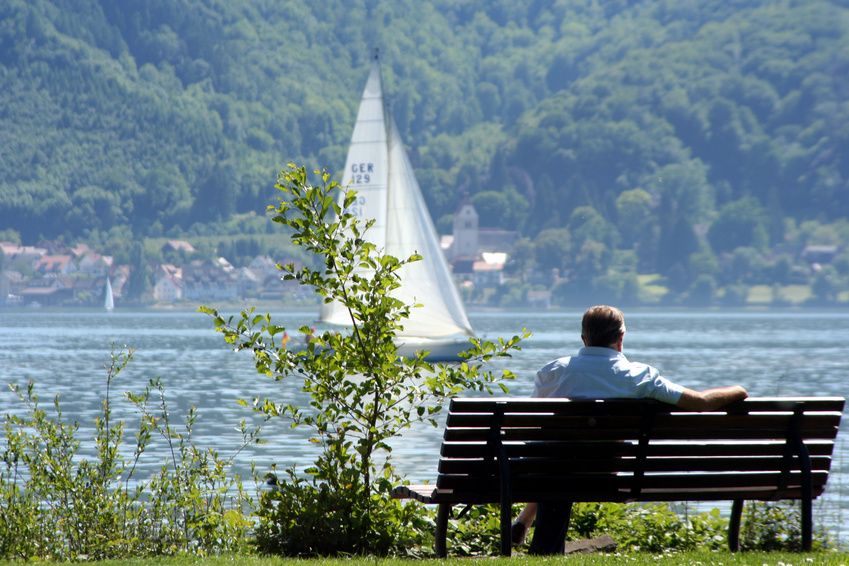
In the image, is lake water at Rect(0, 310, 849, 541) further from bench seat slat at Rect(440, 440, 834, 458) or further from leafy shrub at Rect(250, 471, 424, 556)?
leafy shrub at Rect(250, 471, 424, 556)

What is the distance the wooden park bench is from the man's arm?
0.05 m

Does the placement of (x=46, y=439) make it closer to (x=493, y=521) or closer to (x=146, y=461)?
(x=493, y=521)

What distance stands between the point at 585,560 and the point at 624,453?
583 mm

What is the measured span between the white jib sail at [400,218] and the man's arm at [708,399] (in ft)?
117

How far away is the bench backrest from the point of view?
6828mm

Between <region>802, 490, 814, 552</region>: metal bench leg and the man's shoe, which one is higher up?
<region>802, 490, 814, 552</region>: metal bench leg

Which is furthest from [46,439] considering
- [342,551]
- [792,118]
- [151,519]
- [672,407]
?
[792,118]

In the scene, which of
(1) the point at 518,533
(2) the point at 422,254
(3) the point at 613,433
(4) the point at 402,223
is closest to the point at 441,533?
(1) the point at 518,533

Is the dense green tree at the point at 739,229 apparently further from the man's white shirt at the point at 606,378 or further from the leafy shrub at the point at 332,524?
the man's white shirt at the point at 606,378

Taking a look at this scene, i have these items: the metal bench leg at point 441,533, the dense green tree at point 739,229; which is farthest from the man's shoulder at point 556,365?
the dense green tree at point 739,229

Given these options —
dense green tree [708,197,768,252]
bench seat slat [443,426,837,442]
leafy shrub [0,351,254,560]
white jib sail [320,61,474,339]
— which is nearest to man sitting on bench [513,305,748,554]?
bench seat slat [443,426,837,442]

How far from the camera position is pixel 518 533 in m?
7.50

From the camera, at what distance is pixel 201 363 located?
62.9 meters

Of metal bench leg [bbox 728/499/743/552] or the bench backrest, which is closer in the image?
the bench backrest
